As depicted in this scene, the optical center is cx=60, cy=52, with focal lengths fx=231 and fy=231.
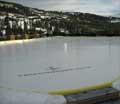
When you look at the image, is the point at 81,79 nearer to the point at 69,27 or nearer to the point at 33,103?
the point at 33,103

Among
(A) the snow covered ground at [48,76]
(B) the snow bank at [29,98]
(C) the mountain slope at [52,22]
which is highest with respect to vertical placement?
(C) the mountain slope at [52,22]

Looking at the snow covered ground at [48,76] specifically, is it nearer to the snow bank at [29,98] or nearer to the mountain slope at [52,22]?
the snow bank at [29,98]

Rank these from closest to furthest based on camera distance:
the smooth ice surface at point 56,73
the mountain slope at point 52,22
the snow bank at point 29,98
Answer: the snow bank at point 29,98 < the smooth ice surface at point 56,73 < the mountain slope at point 52,22

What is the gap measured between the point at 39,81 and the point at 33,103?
1.88 feet

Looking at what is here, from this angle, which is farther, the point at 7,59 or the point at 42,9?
the point at 42,9

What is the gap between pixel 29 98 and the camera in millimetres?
2215

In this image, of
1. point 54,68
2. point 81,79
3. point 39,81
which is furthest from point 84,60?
point 39,81

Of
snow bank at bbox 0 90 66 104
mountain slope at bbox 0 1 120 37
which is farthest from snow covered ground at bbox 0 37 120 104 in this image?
mountain slope at bbox 0 1 120 37

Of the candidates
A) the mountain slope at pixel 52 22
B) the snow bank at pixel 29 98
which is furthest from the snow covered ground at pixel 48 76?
the mountain slope at pixel 52 22

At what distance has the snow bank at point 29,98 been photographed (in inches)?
85.7

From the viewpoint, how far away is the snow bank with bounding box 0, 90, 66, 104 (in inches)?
85.7

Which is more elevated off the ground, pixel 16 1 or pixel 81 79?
pixel 16 1

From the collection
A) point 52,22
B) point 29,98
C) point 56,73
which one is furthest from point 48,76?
point 52,22

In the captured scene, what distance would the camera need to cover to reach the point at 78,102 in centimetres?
221
